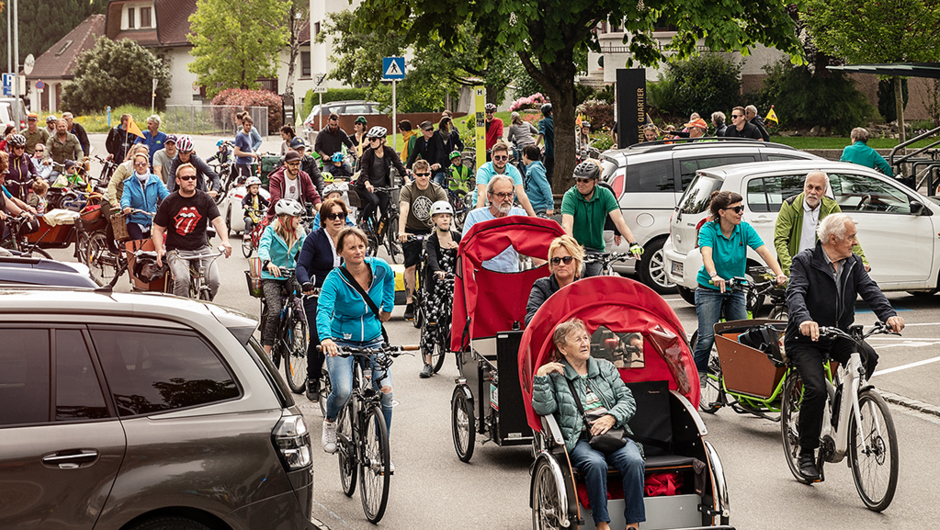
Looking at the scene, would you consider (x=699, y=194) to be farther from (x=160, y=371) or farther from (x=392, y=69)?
(x=392, y=69)

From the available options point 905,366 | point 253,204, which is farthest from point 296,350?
point 253,204

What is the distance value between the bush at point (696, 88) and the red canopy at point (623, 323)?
33.1m

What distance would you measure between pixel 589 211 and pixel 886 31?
2095cm

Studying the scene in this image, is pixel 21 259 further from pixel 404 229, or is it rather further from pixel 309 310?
pixel 404 229

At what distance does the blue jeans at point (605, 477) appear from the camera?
18.7 ft

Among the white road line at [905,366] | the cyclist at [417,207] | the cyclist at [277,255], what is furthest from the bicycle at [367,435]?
the white road line at [905,366]

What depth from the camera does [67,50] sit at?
92812mm

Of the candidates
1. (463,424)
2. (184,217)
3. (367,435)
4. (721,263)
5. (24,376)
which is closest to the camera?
(24,376)

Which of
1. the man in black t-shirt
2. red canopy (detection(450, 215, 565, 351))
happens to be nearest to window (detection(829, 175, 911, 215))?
red canopy (detection(450, 215, 565, 351))

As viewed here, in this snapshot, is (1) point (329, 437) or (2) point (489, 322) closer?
(1) point (329, 437)

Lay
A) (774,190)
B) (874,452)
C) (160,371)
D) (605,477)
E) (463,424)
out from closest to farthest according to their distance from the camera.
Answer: (160,371)
(605,477)
(874,452)
(463,424)
(774,190)

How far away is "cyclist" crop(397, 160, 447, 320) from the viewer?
12.9 m

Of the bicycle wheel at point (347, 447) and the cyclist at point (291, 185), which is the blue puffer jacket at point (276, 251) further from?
the cyclist at point (291, 185)

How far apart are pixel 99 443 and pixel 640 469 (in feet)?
8.85
